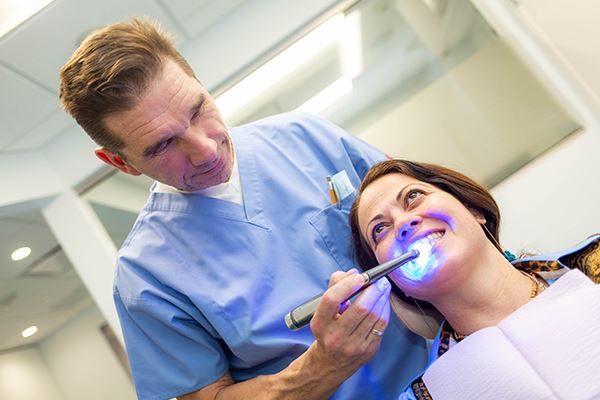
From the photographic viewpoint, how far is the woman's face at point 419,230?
1055 mm

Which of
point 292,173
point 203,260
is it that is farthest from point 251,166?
point 203,260

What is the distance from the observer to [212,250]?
125 cm

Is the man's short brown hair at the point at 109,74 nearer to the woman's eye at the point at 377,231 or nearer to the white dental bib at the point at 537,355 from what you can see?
the woman's eye at the point at 377,231

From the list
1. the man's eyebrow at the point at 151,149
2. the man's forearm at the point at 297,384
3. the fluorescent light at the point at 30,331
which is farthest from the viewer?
the fluorescent light at the point at 30,331

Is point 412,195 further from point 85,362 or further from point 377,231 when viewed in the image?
point 85,362

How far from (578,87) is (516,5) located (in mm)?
458

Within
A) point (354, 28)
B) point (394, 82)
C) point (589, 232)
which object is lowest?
point (589, 232)

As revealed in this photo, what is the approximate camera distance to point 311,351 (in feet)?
3.18

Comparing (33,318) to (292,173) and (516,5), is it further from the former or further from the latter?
(516,5)

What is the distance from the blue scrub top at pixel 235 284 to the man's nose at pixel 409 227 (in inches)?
9.0

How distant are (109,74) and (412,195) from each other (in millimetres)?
789

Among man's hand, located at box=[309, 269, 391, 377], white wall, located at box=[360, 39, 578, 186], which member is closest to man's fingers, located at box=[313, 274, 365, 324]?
man's hand, located at box=[309, 269, 391, 377]

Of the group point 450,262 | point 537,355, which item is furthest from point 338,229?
point 537,355

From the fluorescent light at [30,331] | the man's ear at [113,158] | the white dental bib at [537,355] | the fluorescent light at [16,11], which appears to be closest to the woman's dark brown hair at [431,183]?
the white dental bib at [537,355]
